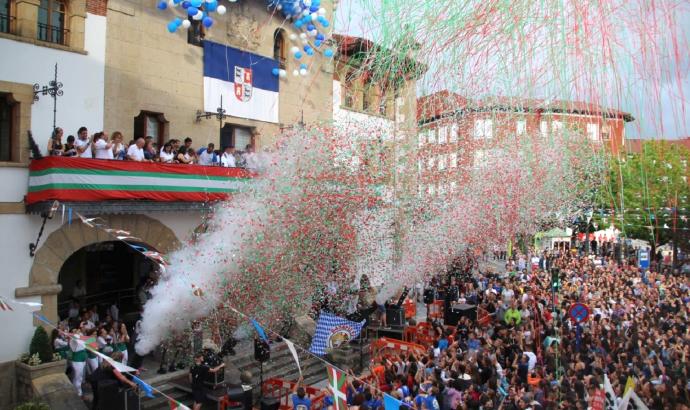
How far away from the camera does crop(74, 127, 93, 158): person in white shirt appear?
12773mm

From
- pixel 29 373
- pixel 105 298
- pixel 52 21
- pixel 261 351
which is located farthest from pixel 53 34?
pixel 261 351

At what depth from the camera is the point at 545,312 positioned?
1608cm

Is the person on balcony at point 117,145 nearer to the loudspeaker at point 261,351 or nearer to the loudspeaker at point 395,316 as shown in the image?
the loudspeaker at point 261,351

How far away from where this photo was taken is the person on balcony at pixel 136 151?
1383 centimetres

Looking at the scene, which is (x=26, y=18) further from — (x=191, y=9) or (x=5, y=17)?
(x=191, y=9)

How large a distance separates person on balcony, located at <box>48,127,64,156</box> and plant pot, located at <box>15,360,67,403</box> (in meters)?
4.52

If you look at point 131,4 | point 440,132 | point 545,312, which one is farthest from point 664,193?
point 131,4

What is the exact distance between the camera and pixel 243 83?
18.0 metres

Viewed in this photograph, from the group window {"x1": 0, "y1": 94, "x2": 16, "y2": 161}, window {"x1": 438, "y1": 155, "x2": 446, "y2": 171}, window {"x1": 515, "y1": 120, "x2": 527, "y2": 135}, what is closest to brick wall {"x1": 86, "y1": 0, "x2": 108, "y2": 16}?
window {"x1": 0, "y1": 94, "x2": 16, "y2": 161}

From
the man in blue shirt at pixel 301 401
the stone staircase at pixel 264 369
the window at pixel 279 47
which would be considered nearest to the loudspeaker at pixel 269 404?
the man in blue shirt at pixel 301 401

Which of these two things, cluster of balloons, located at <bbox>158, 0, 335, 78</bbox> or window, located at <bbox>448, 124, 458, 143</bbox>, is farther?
window, located at <bbox>448, 124, 458, 143</bbox>

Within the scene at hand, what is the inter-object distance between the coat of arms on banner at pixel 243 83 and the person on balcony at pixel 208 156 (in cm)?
242

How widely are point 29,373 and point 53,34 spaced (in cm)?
784

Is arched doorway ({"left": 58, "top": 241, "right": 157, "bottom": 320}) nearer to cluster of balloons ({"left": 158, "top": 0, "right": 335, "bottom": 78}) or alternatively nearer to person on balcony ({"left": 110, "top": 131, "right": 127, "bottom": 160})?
person on balcony ({"left": 110, "top": 131, "right": 127, "bottom": 160})
